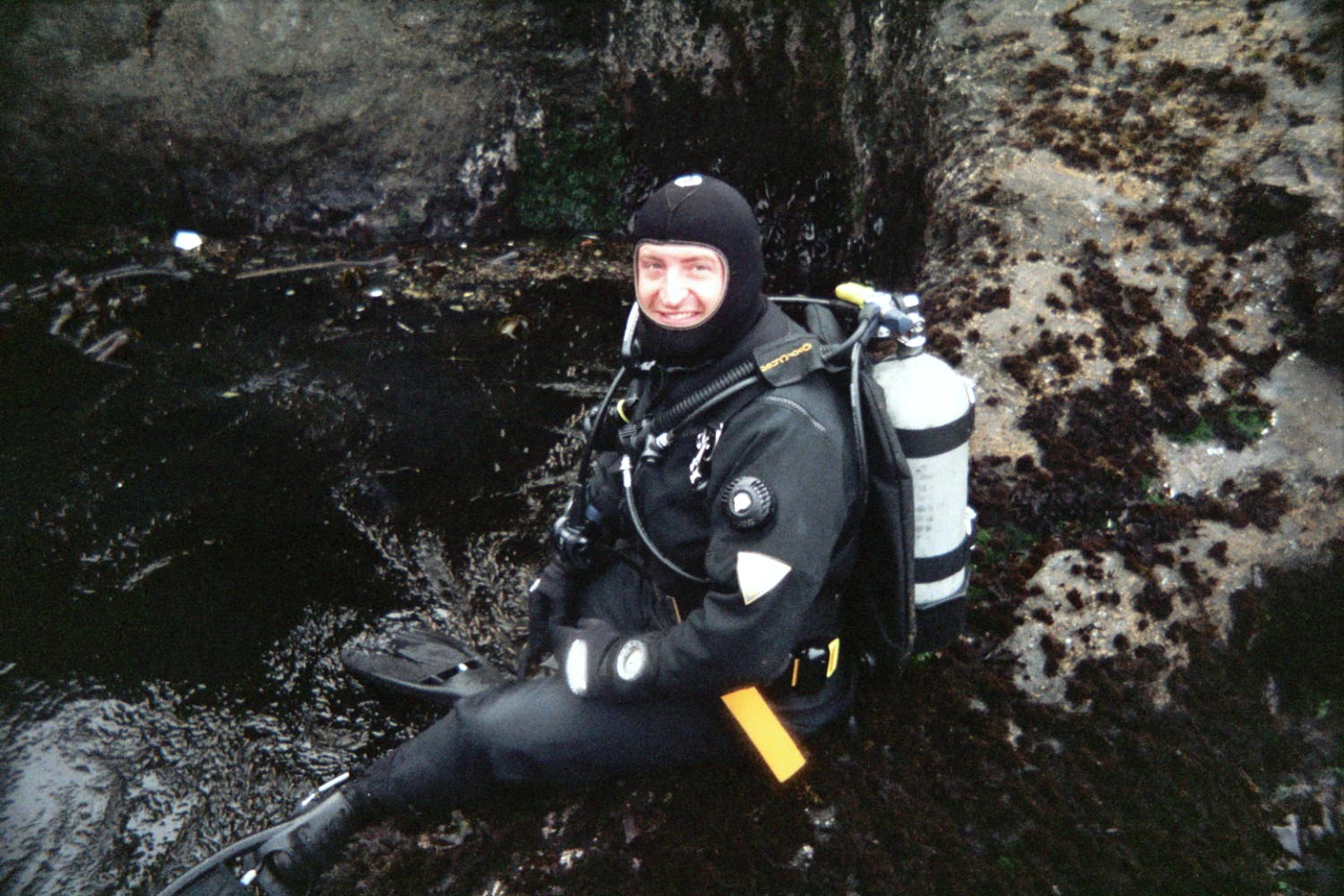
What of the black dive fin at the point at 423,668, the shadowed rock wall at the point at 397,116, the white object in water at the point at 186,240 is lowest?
the black dive fin at the point at 423,668

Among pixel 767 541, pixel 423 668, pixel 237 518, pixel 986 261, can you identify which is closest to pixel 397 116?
pixel 237 518

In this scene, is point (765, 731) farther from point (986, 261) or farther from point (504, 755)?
point (986, 261)

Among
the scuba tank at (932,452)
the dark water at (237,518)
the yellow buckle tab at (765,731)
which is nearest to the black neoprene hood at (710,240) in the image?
the scuba tank at (932,452)

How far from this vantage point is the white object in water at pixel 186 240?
734cm

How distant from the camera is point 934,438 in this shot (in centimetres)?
288

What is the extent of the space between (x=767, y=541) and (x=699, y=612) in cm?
35

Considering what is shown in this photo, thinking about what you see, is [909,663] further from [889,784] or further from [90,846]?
[90,846]

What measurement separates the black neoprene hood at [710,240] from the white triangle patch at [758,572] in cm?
74

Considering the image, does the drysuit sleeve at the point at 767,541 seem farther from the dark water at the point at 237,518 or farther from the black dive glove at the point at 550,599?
the dark water at the point at 237,518

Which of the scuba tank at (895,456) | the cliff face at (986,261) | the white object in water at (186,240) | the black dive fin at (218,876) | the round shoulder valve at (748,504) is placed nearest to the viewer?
the round shoulder valve at (748,504)

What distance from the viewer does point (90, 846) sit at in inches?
142

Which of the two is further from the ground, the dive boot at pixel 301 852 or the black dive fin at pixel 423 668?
the black dive fin at pixel 423 668

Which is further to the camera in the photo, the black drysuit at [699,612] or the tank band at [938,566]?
the tank band at [938,566]

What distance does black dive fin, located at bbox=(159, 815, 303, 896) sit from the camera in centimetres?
332
